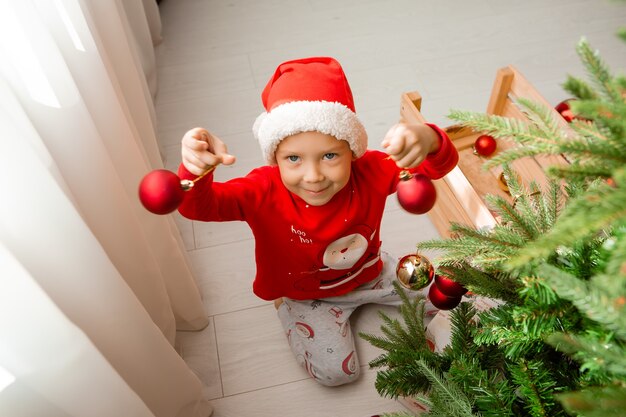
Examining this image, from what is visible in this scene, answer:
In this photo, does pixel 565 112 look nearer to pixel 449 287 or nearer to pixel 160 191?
pixel 449 287

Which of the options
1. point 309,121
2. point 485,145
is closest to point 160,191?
point 309,121

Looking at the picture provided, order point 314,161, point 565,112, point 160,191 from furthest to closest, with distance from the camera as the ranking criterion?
point 565,112, point 314,161, point 160,191

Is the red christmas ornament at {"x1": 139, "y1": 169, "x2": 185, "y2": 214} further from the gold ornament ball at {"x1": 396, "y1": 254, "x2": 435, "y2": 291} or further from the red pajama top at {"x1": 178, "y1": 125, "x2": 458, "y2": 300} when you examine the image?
the gold ornament ball at {"x1": 396, "y1": 254, "x2": 435, "y2": 291}

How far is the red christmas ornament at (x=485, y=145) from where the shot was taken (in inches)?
55.9

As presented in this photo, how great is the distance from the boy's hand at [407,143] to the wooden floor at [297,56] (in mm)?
678

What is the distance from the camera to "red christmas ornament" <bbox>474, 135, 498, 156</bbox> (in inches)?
55.9

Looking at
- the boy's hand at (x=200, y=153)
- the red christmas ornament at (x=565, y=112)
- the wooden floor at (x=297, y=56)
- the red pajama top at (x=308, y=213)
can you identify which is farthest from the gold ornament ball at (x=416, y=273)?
the red christmas ornament at (x=565, y=112)

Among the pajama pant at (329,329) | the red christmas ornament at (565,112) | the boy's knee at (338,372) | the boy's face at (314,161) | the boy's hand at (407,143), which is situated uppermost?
the boy's hand at (407,143)

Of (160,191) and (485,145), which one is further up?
(160,191)

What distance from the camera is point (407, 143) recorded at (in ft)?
2.47

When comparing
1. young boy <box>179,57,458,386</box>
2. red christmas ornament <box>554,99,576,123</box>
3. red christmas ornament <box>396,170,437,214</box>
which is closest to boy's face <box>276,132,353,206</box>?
young boy <box>179,57,458,386</box>

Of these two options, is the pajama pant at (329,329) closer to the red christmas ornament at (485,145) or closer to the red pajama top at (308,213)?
the red pajama top at (308,213)

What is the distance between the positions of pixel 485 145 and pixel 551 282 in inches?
43.1

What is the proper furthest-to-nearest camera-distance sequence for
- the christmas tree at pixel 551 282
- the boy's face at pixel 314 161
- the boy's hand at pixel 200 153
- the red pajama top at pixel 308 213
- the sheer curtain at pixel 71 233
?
the red pajama top at pixel 308 213, the boy's face at pixel 314 161, the boy's hand at pixel 200 153, the sheer curtain at pixel 71 233, the christmas tree at pixel 551 282
